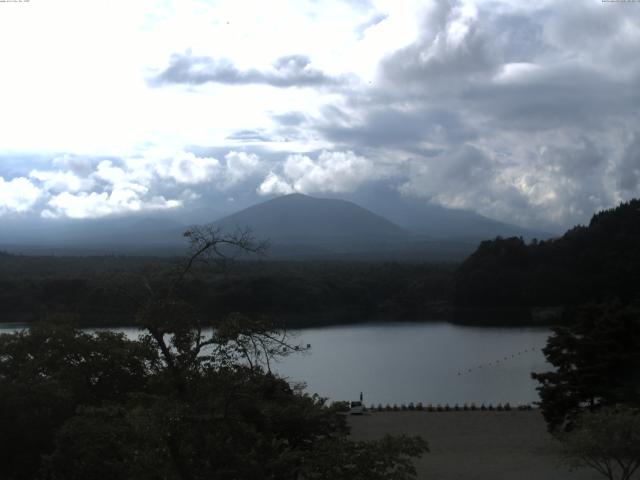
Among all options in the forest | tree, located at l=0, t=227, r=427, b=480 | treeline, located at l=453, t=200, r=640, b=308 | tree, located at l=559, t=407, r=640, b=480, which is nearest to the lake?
the forest

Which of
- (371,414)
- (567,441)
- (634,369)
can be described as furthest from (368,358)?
(567,441)

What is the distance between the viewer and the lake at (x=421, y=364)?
723 inches

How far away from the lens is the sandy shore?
9766 millimetres

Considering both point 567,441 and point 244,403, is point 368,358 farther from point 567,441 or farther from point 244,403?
point 244,403

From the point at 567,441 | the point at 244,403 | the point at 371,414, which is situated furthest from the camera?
the point at 371,414

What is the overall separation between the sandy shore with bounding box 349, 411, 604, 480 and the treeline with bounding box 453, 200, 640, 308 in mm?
20282

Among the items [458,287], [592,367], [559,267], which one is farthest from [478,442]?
[458,287]

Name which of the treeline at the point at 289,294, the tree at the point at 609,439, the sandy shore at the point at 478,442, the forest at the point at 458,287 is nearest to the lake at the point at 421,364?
the sandy shore at the point at 478,442

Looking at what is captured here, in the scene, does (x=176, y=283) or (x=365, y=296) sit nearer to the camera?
(x=176, y=283)

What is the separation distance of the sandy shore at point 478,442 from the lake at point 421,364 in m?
2.42

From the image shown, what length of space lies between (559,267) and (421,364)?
59.2ft

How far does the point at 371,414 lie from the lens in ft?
47.5

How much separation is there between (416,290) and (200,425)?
39.1 meters

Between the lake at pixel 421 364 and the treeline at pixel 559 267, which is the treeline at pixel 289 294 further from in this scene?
the lake at pixel 421 364
